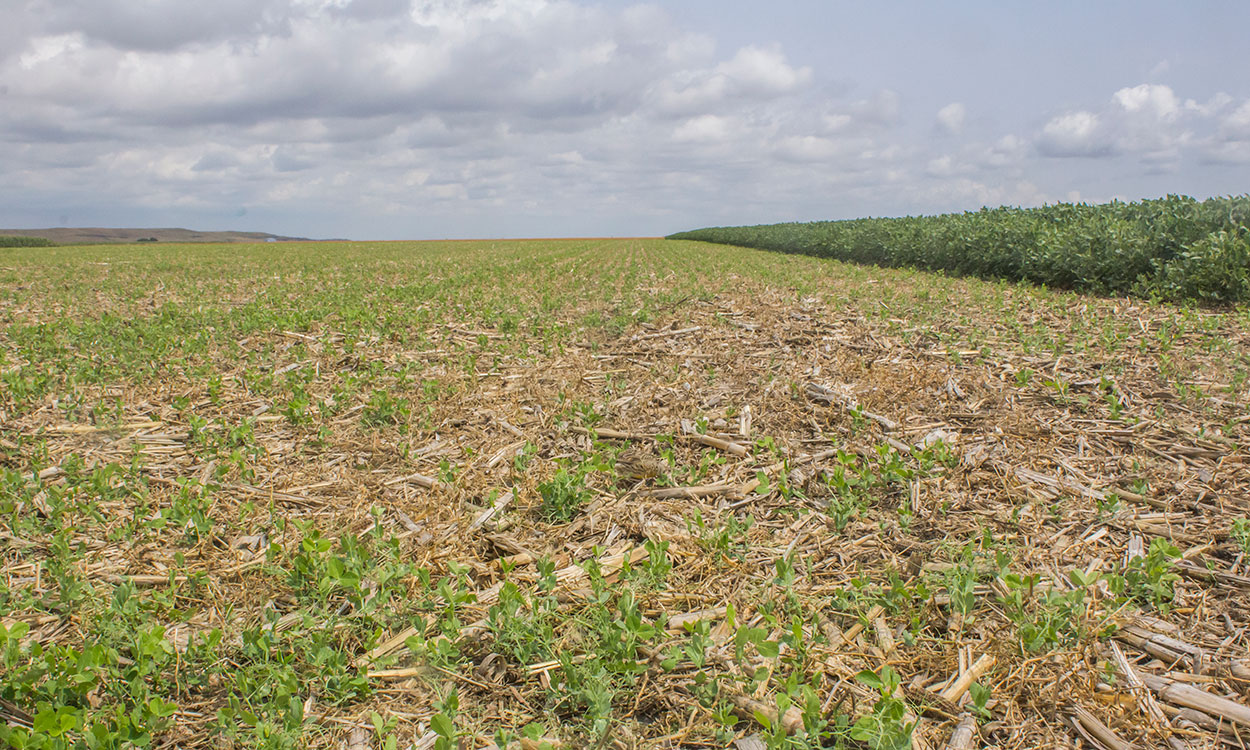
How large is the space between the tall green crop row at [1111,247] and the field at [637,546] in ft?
16.6

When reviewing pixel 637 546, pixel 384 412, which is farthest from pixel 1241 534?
pixel 384 412

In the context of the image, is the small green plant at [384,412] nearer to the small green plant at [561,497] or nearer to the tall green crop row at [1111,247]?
the small green plant at [561,497]

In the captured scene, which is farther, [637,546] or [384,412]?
[384,412]

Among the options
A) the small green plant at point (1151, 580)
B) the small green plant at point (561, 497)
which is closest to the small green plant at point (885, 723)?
the small green plant at point (1151, 580)

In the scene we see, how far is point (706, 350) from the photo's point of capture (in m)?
8.58

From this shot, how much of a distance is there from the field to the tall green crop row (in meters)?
5.06

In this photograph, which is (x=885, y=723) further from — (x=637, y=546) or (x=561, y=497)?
(x=561, y=497)

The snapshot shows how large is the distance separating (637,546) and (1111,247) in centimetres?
1448

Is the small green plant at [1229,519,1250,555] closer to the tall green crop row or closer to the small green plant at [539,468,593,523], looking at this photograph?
the small green plant at [539,468,593,523]

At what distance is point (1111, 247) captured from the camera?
1403 cm

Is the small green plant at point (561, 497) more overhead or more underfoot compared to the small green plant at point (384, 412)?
more underfoot

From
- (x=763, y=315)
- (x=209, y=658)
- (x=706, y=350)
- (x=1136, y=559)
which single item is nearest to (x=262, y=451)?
(x=209, y=658)

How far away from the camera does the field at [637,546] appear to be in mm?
2838

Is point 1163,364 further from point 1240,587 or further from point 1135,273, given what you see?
point 1135,273
